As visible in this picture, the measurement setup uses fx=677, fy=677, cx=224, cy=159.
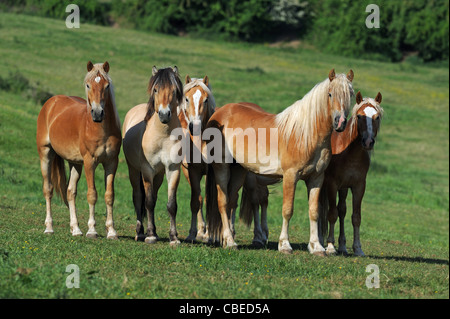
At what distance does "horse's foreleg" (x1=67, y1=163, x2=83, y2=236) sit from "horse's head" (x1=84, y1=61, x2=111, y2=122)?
5.64 ft

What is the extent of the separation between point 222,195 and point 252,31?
52.1 metres

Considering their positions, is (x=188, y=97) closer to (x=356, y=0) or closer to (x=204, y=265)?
(x=204, y=265)

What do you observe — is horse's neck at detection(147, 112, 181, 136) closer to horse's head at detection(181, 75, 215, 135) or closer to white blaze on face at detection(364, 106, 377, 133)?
horse's head at detection(181, 75, 215, 135)

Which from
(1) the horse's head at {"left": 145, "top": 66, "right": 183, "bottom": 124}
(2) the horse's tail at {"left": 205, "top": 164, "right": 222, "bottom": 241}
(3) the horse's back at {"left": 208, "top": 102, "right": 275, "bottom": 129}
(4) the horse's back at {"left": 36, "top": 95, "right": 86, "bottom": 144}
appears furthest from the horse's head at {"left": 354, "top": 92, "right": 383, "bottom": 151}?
(4) the horse's back at {"left": 36, "top": 95, "right": 86, "bottom": 144}

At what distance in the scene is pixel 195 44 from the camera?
49531 mm

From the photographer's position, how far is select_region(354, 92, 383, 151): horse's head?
10344mm

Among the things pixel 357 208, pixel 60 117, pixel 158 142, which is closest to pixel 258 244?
pixel 357 208

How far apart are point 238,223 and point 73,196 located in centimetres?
577

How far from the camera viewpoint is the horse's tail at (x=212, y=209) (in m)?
11.1

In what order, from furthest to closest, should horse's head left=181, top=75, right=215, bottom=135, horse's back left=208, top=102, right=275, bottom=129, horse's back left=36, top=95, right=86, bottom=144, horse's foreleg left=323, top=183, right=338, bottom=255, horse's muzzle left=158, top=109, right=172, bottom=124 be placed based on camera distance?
horse's back left=36, top=95, right=86, bottom=144 → horse's foreleg left=323, top=183, right=338, bottom=255 → horse's back left=208, top=102, right=275, bottom=129 → horse's head left=181, top=75, right=215, bottom=135 → horse's muzzle left=158, top=109, right=172, bottom=124

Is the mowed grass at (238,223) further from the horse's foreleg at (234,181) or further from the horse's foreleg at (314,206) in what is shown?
the horse's foreleg at (234,181)

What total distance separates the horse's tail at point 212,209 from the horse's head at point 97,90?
7.07ft

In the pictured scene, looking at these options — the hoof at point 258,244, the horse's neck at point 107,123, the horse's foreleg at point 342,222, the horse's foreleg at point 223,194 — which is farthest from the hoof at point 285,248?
the horse's neck at point 107,123

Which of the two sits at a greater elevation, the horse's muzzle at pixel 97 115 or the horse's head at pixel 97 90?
the horse's head at pixel 97 90
